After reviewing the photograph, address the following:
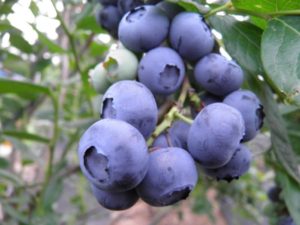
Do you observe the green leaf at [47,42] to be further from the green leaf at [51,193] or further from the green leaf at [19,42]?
the green leaf at [51,193]

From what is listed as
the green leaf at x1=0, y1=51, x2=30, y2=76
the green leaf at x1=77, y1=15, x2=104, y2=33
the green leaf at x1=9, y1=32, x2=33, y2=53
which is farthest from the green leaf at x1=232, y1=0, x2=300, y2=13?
the green leaf at x1=0, y1=51, x2=30, y2=76

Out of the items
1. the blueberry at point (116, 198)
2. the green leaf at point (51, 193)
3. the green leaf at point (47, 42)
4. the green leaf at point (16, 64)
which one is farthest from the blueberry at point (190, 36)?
the green leaf at point (16, 64)

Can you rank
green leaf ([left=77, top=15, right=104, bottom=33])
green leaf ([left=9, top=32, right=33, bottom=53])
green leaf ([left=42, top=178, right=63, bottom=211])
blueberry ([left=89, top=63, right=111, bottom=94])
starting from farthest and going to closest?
green leaf ([left=42, top=178, right=63, bottom=211]), green leaf ([left=9, top=32, right=33, bottom=53]), green leaf ([left=77, top=15, right=104, bottom=33]), blueberry ([left=89, top=63, right=111, bottom=94])

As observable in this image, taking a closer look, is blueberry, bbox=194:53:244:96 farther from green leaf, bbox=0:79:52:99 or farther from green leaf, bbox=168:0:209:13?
green leaf, bbox=0:79:52:99

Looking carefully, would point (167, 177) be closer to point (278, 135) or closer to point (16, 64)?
point (278, 135)

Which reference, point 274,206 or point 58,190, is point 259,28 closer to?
point 274,206

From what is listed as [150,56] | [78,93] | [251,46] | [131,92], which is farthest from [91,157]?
[78,93]

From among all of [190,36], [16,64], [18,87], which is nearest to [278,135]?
[190,36]
